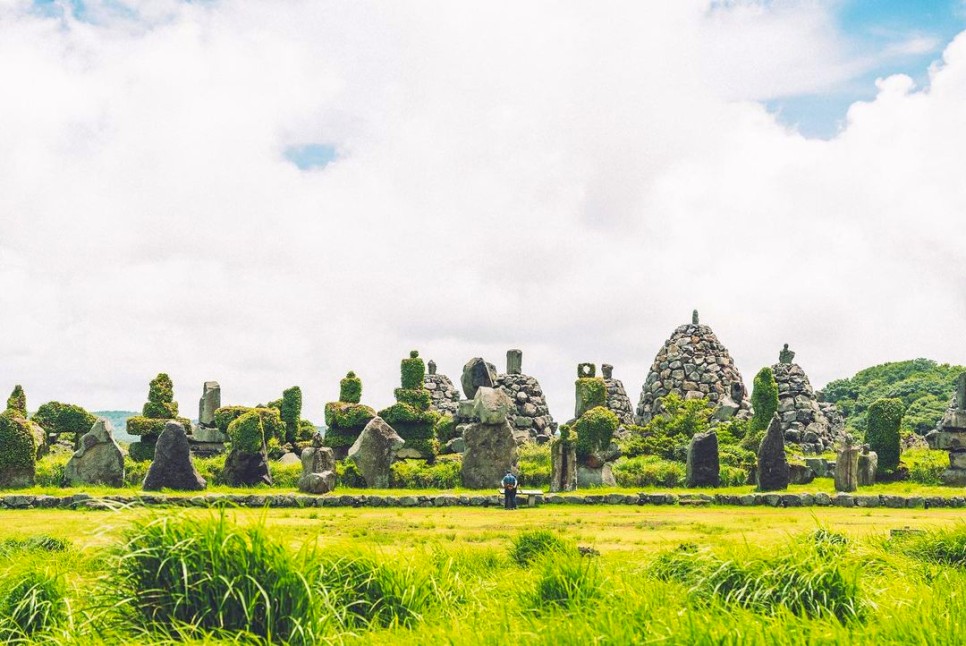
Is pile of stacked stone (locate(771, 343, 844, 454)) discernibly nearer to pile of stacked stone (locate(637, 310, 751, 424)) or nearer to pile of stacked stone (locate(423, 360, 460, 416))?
pile of stacked stone (locate(637, 310, 751, 424))

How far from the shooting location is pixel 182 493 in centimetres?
2064

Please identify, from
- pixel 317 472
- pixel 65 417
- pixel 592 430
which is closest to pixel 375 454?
pixel 317 472

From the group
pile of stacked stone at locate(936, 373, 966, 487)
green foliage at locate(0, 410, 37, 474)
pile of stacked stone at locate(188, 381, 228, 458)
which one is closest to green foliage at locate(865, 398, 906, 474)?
pile of stacked stone at locate(936, 373, 966, 487)

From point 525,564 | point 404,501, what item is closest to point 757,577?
point 525,564

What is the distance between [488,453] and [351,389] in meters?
8.37

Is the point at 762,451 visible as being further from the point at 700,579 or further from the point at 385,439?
the point at 700,579

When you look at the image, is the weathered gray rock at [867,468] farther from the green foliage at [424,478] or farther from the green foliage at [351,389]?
the green foliage at [351,389]

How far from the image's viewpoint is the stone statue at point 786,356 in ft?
125

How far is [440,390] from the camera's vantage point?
144ft

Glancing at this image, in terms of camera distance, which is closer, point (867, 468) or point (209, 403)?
point (867, 468)

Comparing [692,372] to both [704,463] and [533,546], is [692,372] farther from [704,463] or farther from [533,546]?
[533,546]

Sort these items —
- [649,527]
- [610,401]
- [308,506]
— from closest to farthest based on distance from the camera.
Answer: [649,527] → [308,506] → [610,401]

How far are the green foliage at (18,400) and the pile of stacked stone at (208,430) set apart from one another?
5579 millimetres

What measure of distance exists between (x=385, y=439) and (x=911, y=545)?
14.6 metres
